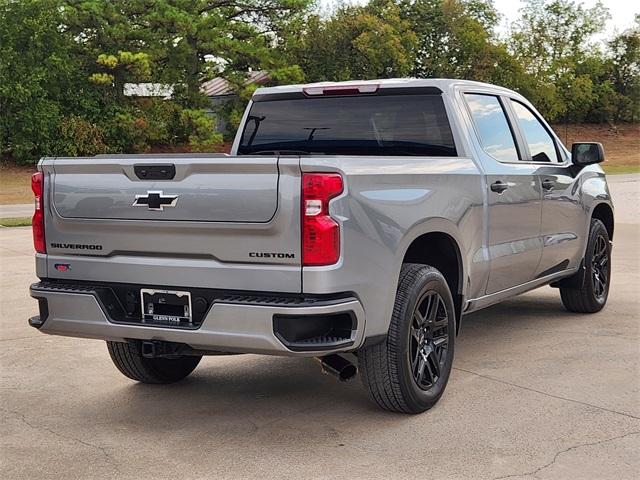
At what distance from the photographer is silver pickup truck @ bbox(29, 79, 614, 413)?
14.1ft

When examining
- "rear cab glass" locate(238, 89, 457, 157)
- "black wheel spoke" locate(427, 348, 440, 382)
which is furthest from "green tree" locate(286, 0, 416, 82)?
"black wheel spoke" locate(427, 348, 440, 382)

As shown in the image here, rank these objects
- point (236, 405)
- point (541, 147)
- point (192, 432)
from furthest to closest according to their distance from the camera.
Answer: point (541, 147) → point (236, 405) → point (192, 432)

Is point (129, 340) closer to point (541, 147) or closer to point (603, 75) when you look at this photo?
point (541, 147)

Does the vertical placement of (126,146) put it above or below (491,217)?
below

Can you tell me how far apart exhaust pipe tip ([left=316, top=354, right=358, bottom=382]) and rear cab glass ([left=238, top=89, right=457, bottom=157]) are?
5.48ft

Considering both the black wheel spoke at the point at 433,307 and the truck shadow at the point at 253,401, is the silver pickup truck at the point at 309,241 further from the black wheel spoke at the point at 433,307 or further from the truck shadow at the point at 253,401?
the truck shadow at the point at 253,401

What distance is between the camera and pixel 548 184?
6758 mm

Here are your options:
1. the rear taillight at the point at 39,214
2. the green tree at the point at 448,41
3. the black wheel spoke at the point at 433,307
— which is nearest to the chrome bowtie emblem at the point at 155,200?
the rear taillight at the point at 39,214

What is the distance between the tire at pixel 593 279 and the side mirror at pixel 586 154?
28.8 inches

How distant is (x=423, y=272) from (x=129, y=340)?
1.67m

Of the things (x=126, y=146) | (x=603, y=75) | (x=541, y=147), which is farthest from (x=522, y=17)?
(x=541, y=147)

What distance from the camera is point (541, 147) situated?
23.1 ft

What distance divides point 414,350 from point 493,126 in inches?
81.9

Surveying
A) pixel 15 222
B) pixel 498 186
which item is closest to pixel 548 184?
pixel 498 186
